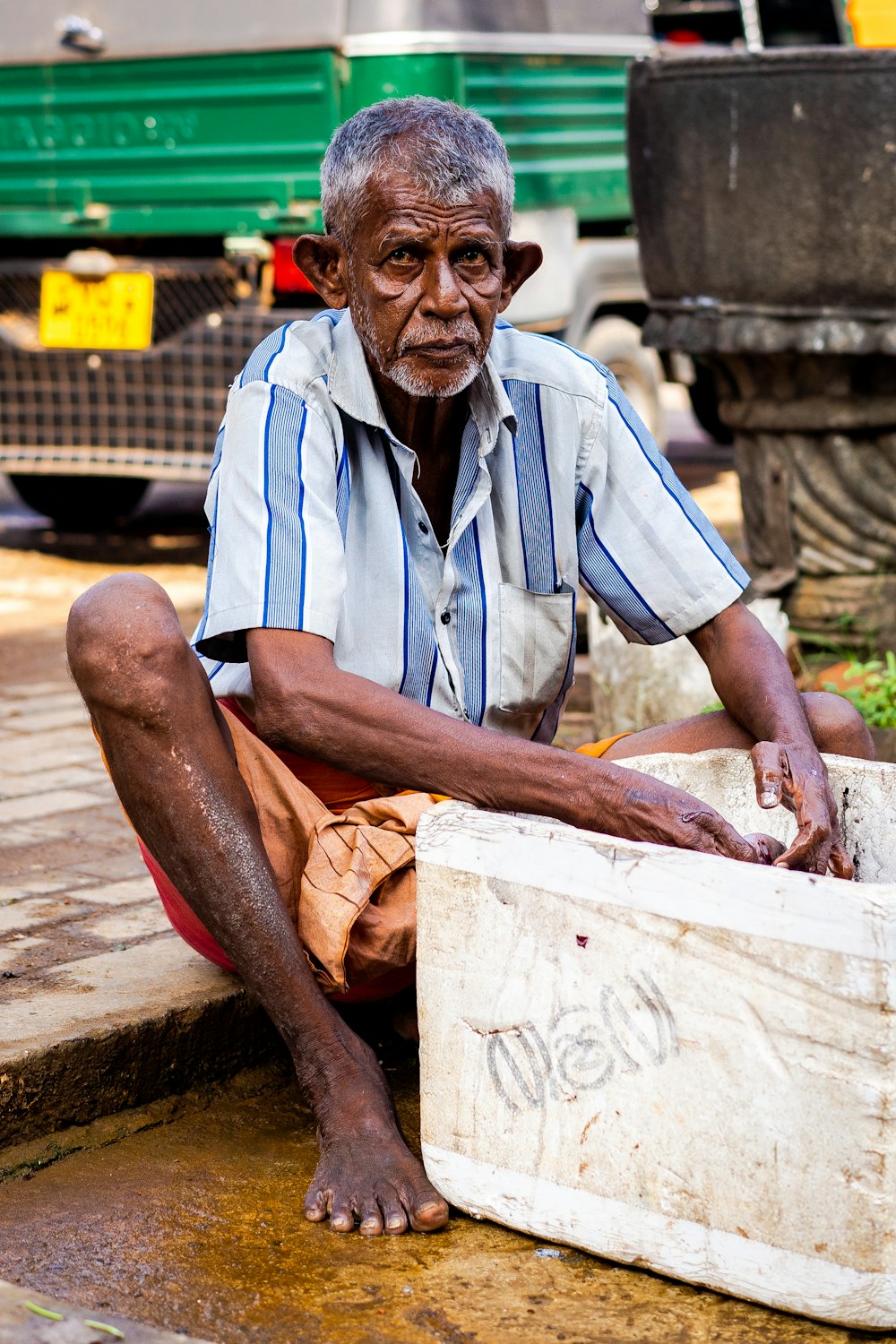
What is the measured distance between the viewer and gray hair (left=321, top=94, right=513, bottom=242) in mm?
2176

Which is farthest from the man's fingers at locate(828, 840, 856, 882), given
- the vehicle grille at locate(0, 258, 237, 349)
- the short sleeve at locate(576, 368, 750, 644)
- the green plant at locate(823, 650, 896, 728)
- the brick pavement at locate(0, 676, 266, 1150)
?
the vehicle grille at locate(0, 258, 237, 349)

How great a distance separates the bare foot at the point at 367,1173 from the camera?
194 centimetres

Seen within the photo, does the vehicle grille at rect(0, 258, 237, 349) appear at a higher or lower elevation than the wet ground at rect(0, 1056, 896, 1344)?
higher

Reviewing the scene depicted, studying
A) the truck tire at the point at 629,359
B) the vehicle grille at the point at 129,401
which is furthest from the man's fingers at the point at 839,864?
the truck tire at the point at 629,359

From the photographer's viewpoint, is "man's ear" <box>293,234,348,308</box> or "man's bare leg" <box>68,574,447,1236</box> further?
"man's ear" <box>293,234,348,308</box>

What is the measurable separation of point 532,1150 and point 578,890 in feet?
1.04

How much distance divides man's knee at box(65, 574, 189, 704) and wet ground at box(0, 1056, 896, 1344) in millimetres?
614

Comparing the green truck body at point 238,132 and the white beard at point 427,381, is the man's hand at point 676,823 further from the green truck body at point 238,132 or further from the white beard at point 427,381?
the green truck body at point 238,132

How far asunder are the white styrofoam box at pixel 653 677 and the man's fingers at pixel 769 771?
55.2 inches

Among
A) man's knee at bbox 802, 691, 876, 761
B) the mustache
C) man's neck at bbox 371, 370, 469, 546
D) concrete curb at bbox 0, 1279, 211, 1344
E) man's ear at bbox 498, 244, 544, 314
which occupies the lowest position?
concrete curb at bbox 0, 1279, 211, 1344

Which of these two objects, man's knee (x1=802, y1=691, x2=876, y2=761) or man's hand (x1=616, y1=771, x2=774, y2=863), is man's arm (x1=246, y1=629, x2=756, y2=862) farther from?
man's knee (x1=802, y1=691, x2=876, y2=761)

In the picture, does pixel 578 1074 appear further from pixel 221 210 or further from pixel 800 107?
pixel 221 210

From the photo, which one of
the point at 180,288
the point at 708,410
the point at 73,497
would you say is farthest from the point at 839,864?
the point at 708,410

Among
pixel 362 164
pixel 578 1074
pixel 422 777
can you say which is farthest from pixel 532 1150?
pixel 362 164
